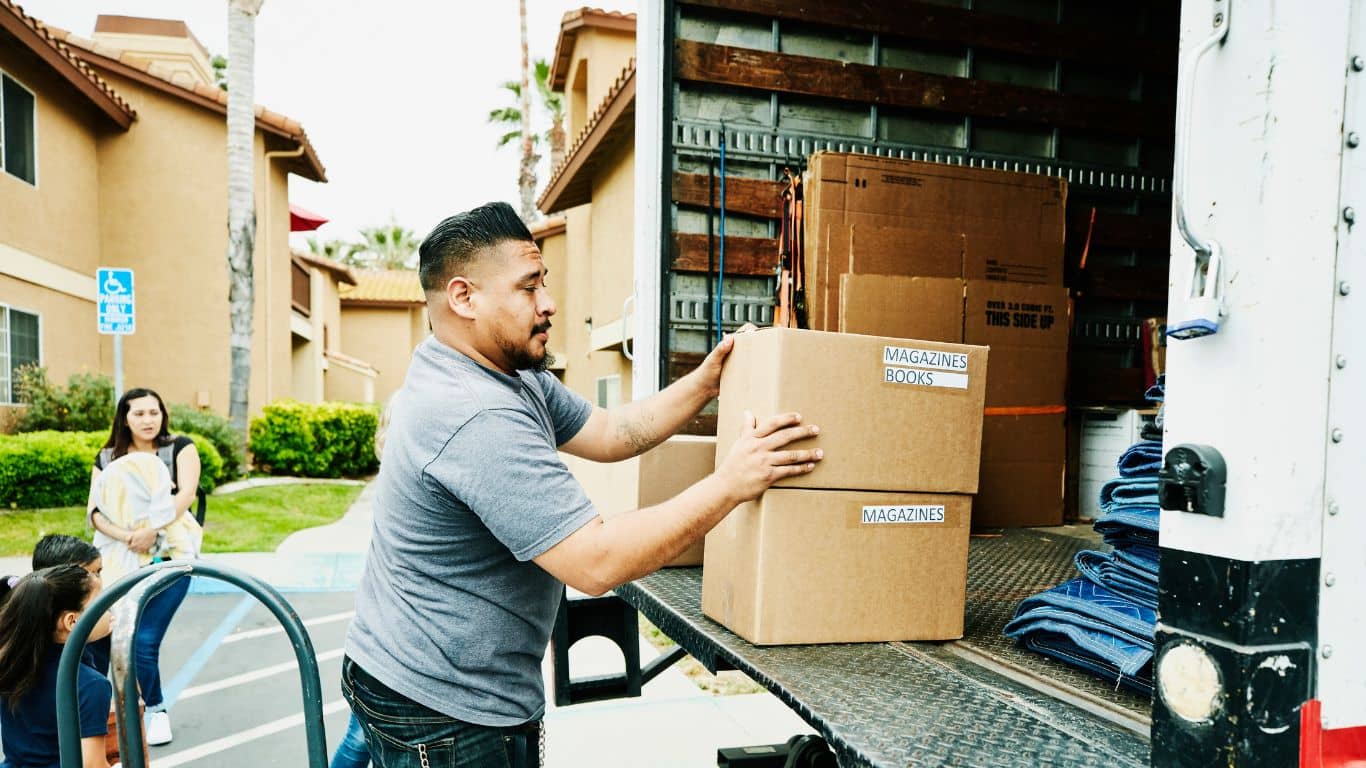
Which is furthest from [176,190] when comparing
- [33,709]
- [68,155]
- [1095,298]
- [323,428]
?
[1095,298]

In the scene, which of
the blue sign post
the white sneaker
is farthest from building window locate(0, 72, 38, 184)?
the white sneaker

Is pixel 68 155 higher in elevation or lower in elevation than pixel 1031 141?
higher

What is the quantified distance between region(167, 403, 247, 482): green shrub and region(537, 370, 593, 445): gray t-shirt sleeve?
1054 centimetres

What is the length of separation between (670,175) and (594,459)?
114cm

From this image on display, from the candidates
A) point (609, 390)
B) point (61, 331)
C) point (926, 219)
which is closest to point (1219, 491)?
point (926, 219)

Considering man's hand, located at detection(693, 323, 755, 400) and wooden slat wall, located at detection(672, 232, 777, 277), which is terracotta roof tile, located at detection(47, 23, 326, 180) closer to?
wooden slat wall, located at detection(672, 232, 777, 277)

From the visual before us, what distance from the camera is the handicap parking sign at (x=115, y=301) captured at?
6.96m

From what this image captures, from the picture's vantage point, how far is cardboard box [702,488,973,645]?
1745mm

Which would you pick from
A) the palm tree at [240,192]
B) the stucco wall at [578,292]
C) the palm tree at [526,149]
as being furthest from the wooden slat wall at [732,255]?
the palm tree at [526,149]

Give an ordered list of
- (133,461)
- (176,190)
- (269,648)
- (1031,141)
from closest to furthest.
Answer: (1031,141), (133,461), (269,648), (176,190)

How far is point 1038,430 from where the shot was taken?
3.28 metres

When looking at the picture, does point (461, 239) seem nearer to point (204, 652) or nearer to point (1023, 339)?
point (1023, 339)

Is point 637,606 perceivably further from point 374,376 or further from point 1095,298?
point 374,376

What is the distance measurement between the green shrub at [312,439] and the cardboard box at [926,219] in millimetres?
11600
